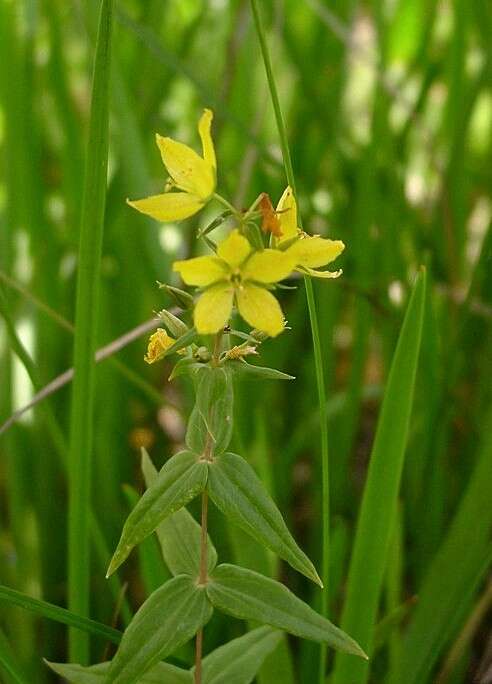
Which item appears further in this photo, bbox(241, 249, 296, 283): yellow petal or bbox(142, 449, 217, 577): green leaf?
bbox(142, 449, 217, 577): green leaf

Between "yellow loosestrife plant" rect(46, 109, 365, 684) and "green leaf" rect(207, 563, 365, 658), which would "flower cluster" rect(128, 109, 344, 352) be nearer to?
"yellow loosestrife plant" rect(46, 109, 365, 684)

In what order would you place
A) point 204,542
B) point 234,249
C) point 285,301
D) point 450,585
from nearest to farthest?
point 234,249
point 204,542
point 450,585
point 285,301

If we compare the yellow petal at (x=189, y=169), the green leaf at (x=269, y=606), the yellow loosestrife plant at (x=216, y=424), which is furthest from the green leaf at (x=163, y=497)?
the yellow petal at (x=189, y=169)

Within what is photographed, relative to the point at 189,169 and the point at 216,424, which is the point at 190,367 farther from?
the point at 189,169

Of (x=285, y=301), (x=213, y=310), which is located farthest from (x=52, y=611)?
(x=285, y=301)

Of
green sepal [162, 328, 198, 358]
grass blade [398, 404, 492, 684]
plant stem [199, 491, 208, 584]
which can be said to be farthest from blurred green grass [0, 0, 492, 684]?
green sepal [162, 328, 198, 358]

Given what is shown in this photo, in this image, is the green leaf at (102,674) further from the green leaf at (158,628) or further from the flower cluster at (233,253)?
the flower cluster at (233,253)
